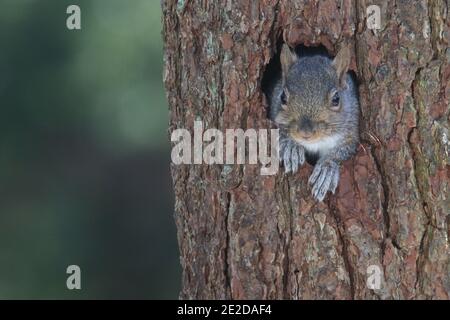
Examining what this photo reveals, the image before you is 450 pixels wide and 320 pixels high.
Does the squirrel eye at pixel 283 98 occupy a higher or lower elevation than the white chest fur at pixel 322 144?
higher

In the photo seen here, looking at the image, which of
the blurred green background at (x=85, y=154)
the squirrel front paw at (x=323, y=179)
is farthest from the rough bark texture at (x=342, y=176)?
the blurred green background at (x=85, y=154)

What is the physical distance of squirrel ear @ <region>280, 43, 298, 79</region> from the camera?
365 cm

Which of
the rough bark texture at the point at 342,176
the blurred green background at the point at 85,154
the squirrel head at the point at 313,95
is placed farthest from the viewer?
the blurred green background at the point at 85,154

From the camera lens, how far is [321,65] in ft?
12.3

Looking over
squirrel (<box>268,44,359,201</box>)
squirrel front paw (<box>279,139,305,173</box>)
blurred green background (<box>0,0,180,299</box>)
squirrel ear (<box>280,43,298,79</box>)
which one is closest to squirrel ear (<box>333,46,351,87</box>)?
squirrel (<box>268,44,359,201</box>)

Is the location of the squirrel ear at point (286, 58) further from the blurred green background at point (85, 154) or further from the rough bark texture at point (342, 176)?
the blurred green background at point (85, 154)

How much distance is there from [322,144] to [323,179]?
24 cm

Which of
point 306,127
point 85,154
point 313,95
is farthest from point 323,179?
point 85,154

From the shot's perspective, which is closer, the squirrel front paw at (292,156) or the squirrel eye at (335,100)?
the squirrel front paw at (292,156)

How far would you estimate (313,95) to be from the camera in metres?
3.70

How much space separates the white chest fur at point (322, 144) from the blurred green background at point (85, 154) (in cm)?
307

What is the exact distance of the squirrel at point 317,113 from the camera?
3582 millimetres

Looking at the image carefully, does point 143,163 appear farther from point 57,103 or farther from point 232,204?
point 232,204

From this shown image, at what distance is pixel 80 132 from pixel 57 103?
14.8 inches
